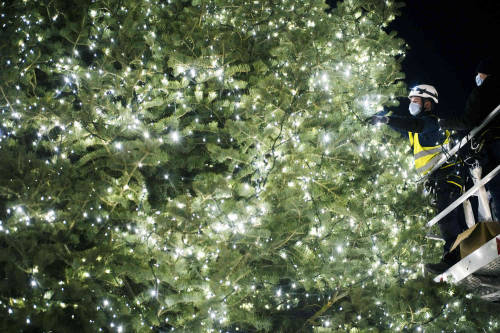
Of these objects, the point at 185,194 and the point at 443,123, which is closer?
the point at 185,194

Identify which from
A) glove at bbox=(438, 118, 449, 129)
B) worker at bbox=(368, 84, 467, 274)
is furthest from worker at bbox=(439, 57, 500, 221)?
worker at bbox=(368, 84, 467, 274)

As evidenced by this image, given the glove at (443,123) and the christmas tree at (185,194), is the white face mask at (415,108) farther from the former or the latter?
the christmas tree at (185,194)

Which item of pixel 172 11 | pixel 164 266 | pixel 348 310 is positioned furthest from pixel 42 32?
pixel 348 310

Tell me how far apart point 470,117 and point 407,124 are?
719mm

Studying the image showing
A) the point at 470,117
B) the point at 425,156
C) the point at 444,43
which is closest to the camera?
the point at 470,117

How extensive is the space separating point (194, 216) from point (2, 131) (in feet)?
6.28

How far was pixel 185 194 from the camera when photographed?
8.45 ft

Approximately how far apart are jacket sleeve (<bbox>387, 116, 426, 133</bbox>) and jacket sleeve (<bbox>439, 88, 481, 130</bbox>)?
50 centimetres

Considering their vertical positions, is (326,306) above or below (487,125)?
below

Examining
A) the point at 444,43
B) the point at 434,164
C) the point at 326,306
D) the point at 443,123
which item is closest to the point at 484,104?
the point at 443,123

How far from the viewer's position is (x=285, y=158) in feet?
9.05

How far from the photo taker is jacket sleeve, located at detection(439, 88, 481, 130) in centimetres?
349

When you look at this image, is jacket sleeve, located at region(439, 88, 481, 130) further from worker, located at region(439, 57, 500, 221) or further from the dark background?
the dark background

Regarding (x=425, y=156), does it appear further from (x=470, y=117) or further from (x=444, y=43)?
(x=444, y=43)
